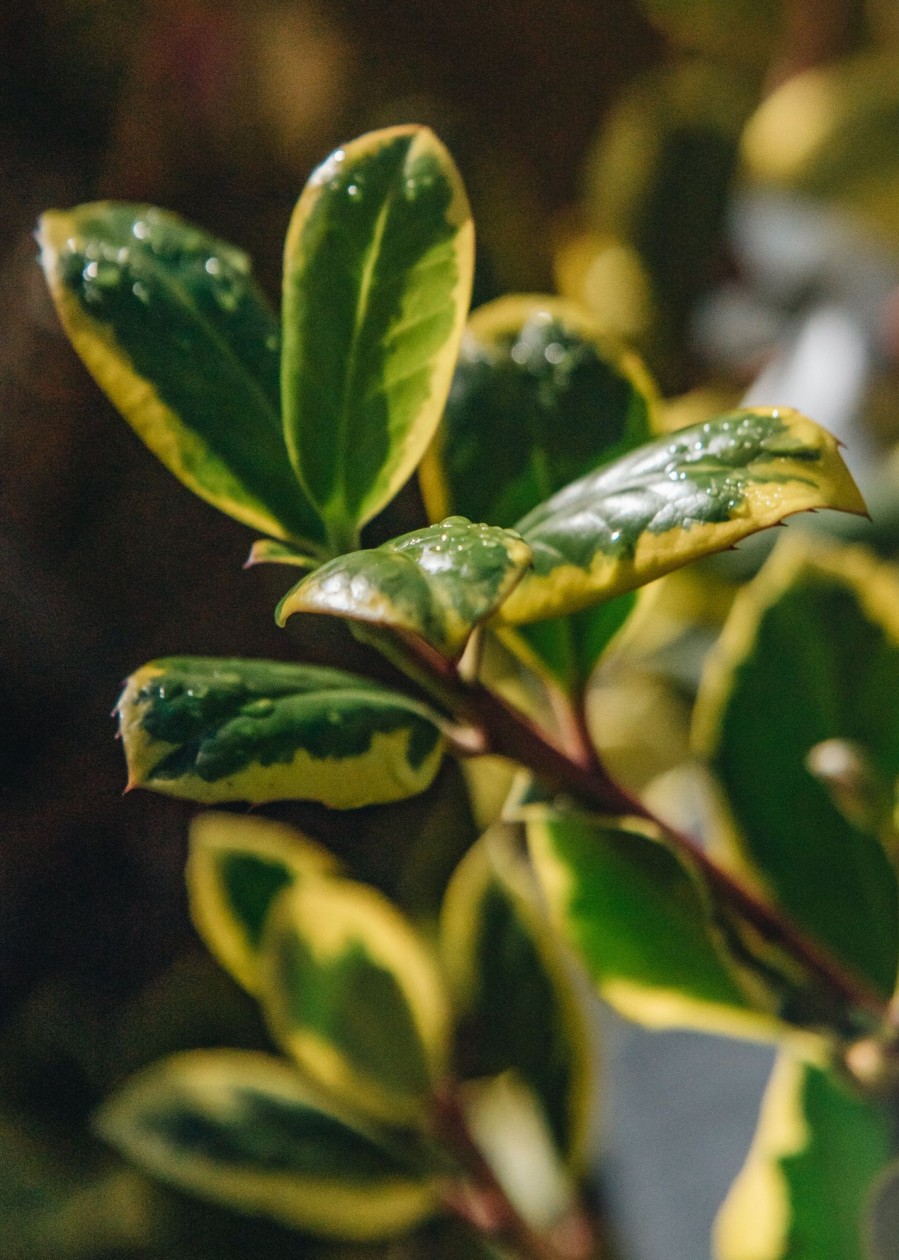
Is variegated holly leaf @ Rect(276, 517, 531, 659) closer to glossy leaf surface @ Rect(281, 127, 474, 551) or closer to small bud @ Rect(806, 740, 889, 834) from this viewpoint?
glossy leaf surface @ Rect(281, 127, 474, 551)

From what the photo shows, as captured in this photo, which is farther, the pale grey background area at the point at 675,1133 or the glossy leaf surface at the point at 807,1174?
the pale grey background area at the point at 675,1133

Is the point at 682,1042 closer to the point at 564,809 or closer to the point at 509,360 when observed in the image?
the point at 564,809

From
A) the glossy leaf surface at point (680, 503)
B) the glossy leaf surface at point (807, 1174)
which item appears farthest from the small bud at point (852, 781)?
the glossy leaf surface at point (680, 503)

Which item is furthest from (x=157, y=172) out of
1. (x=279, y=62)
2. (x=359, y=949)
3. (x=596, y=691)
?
(x=359, y=949)

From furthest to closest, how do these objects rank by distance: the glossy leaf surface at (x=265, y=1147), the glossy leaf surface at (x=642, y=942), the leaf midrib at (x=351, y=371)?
the glossy leaf surface at (x=265, y=1147) < the glossy leaf surface at (x=642, y=942) < the leaf midrib at (x=351, y=371)

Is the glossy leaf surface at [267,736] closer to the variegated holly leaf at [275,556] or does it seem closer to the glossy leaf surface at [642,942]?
the variegated holly leaf at [275,556]
